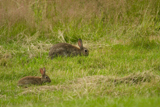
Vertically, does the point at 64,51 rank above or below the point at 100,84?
above

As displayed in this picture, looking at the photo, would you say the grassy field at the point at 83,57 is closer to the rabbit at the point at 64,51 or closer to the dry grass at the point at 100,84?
the dry grass at the point at 100,84

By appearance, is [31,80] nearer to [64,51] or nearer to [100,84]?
[100,84]

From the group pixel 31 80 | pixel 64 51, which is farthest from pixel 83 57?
pixel 31 80

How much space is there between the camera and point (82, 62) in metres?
8.79

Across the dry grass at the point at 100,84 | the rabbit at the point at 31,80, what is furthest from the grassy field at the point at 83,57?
the rabbit at the point at 31,80

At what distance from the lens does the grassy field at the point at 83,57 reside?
5.83 metres

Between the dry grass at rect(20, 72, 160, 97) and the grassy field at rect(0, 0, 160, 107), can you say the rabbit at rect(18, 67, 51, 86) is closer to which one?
the grassy field at rect(0, 0, 160, 107)

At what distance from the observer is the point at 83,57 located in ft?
30.5

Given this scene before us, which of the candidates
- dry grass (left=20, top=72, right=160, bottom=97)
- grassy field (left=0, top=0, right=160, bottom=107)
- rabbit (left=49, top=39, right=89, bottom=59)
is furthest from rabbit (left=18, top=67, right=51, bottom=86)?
rabbit (left=49, top=39, right=89, bottom=59)

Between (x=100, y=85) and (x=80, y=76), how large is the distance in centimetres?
128

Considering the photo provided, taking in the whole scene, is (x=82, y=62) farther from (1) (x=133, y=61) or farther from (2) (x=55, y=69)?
(1) (x=133, y=61)

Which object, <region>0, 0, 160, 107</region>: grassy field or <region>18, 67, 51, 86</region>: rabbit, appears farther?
<region>18, 67, 51, 86</region>: rabbit

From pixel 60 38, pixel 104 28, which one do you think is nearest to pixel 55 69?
pixel 60 38

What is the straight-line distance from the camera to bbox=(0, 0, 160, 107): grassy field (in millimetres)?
5828
